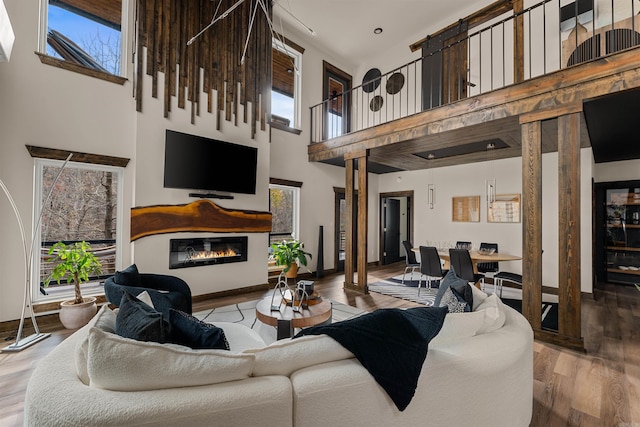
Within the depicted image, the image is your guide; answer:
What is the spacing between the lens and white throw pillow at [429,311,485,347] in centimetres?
141

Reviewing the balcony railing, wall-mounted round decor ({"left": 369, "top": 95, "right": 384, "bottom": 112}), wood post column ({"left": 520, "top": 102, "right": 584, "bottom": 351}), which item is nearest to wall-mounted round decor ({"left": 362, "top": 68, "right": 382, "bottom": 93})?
the balcony railing

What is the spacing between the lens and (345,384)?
109 cm

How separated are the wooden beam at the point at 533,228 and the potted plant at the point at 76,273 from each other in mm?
4860

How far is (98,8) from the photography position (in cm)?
390

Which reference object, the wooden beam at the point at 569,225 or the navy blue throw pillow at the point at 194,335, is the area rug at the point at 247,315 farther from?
the wooden beam at the point at 569,225

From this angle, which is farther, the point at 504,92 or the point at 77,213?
the point at 77,213

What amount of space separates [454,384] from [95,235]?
4440 millimetres

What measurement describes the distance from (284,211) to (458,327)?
4.92m

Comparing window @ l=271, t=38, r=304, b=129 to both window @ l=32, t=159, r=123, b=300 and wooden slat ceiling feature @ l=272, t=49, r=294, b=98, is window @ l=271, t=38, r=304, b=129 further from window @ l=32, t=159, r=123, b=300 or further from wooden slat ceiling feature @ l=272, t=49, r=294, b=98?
window @ l=32, t=159, r=123, b=300

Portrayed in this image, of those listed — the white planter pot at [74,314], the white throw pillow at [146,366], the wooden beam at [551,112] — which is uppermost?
the wooden beam at [551,112]

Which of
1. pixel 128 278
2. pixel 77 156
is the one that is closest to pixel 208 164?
pixel 77 156

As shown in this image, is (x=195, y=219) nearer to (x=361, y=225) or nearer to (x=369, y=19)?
(x=361, y=225)

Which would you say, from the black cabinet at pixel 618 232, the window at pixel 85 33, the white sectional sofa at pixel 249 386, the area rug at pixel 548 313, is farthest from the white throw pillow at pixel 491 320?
the black cabinet at pixel 618 232

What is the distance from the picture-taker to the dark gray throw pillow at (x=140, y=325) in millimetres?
1213
